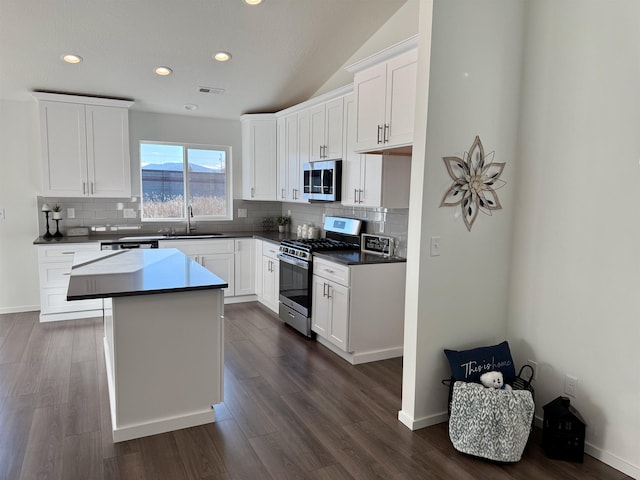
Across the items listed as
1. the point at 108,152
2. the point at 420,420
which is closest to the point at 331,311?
the point at 420,420

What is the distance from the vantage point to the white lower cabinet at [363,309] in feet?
12.1

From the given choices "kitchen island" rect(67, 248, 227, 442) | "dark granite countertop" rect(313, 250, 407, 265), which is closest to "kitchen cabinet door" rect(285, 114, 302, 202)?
"dark granite countertop" rect(313, 250, 407, 265)

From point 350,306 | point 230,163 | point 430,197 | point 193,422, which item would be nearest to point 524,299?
point 430,197

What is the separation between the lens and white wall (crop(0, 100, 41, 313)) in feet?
16.1

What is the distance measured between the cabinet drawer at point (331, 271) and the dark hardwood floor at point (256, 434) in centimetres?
72

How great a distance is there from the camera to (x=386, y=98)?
3.27 meters

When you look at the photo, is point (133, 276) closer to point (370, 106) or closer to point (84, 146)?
point (370, 106)

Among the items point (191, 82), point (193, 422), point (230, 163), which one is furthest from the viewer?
point (230, 163)

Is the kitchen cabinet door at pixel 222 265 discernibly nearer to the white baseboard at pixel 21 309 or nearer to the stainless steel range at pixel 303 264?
the stainless steel range at pixel 303 264

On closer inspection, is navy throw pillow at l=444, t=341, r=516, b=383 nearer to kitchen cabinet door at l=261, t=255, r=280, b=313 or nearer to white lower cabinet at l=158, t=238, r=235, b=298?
kitchen cabinet door at l=261, t=255, r=280, b=313

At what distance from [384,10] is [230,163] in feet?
9.71

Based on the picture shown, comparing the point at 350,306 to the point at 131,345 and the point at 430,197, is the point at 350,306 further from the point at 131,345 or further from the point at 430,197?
the point at 131,345

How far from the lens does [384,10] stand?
4043 mm

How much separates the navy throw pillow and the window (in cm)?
420
